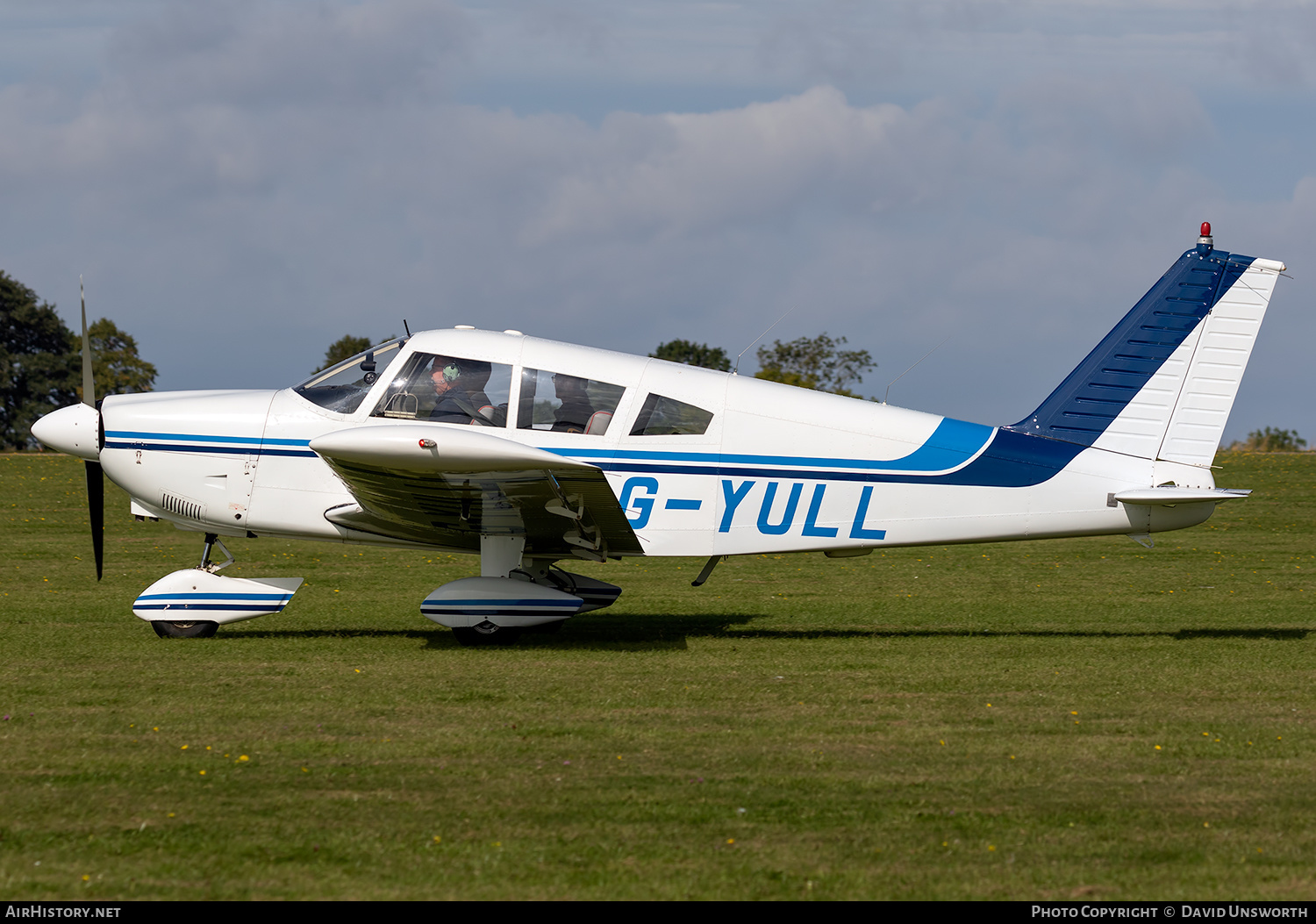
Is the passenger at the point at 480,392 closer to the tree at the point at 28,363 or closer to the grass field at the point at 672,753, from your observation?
the grass field at the point at 672,753

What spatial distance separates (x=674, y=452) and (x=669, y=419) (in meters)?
0.25

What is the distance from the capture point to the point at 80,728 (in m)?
6.05

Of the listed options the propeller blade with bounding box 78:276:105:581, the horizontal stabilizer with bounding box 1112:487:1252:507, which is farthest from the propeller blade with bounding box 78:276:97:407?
the horizontal stabilizer with bounding box 1112:487:1252:507

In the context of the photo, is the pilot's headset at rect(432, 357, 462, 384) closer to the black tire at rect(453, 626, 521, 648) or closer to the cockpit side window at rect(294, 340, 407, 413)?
the cockpit side window at rect(294, 340, 407, 413)

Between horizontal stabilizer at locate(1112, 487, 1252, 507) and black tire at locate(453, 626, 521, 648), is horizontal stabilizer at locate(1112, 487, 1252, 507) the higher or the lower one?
the higher one

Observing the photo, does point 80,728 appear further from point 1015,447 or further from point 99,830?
point 1015,447

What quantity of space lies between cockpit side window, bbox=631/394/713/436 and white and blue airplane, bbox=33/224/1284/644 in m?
0.01

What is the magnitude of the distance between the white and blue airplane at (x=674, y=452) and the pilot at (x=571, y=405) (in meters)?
0.01

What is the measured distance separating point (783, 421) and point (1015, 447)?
1.80 metres

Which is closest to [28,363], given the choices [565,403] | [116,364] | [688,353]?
[116,364]

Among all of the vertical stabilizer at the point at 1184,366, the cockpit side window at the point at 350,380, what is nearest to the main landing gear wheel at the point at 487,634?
the cockpit side window at the point at 350,380

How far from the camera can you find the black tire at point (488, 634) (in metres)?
8.83

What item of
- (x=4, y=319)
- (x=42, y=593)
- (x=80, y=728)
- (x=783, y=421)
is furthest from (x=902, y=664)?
(x=4, y=319)

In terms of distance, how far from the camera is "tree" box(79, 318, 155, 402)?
4441 centimetres
